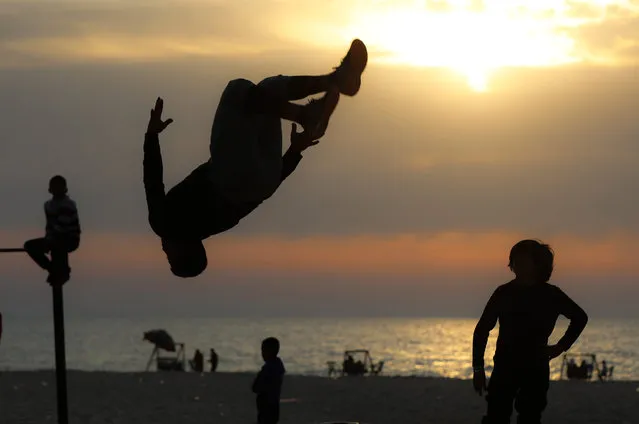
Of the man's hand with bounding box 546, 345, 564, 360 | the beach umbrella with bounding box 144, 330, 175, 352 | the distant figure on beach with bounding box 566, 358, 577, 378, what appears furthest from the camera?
the beach umbrella with bounding box 144, 330, 175, 352

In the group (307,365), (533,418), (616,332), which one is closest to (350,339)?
(616,332)

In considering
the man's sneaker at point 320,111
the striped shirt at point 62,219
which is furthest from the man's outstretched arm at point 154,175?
the striped shirt at point 62,219

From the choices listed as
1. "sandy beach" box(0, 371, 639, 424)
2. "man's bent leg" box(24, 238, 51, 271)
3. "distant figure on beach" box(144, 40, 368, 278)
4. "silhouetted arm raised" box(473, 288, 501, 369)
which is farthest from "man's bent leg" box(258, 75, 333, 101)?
"sandy beach" box(0, 371, 639, 424)

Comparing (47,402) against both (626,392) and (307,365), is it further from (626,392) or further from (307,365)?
(307,365)

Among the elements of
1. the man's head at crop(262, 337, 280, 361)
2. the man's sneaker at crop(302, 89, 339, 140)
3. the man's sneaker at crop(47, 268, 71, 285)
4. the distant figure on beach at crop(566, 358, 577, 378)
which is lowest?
the distant figure on beach at crop(566, 358, 577, 378)

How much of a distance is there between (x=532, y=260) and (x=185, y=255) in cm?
301

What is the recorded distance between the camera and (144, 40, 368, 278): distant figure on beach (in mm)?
6215

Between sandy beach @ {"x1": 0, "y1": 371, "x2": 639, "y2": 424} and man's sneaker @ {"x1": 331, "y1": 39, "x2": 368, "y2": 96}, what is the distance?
15.6 metres

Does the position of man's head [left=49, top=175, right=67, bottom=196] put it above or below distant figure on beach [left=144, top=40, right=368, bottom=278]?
above

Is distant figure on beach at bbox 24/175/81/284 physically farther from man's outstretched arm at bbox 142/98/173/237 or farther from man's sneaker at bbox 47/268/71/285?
man's outstretched arm at bbox 142/98/173/237

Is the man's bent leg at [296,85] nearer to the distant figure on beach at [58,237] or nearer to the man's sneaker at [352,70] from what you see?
the man's sneaker at [352,70]

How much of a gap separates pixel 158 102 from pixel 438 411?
17154mm

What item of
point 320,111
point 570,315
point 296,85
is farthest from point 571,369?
point 296,85

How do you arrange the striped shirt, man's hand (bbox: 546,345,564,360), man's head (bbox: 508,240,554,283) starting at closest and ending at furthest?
man's head (bbox: 508,240,554,283) → man's hand (bbox: 546,345,564,360) → the striped shirt
